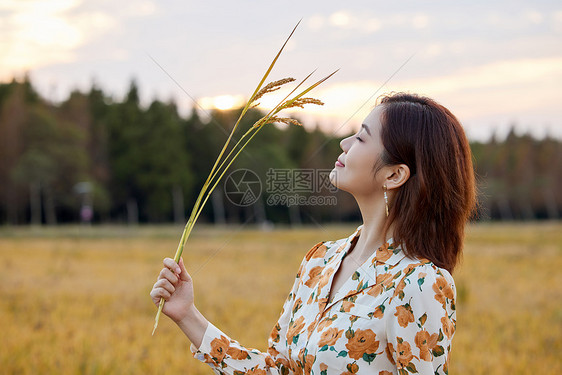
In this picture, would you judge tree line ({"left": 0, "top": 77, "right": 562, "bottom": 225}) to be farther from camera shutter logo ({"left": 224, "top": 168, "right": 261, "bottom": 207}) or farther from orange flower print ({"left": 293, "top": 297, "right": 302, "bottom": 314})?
orange flower print ({"left": 293, "top": 297, "right": 302, "bottom": 314})

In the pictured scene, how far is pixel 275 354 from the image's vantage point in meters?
2.29

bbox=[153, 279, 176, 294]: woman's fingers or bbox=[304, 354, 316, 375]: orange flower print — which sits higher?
bbox=[153, 279, 176, 294]: woman's fingers

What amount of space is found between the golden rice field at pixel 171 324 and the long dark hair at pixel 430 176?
1.58 ft

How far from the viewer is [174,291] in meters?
2.13

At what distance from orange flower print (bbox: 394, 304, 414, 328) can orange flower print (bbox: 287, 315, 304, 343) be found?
47 centimetres

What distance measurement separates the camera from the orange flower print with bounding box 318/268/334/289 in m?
2.17

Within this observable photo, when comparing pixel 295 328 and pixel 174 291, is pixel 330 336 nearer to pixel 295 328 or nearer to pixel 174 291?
pixel 295 328

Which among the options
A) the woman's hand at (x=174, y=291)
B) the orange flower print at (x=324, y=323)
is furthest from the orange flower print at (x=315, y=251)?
the woman's hand at (x=174, y=291)

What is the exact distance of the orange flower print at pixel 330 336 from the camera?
192 cm

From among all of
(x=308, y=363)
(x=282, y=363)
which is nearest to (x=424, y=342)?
(x=308, y=363)

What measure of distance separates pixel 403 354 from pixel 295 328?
20.5 inches

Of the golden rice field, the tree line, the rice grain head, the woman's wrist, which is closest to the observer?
the rice grain head

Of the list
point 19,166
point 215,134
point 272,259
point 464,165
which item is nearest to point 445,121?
point 464,165

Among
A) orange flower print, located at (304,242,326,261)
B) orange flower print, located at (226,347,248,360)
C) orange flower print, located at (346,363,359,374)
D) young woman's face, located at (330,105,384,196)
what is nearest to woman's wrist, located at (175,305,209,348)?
orange flower print, located at (226,347,248,360)
